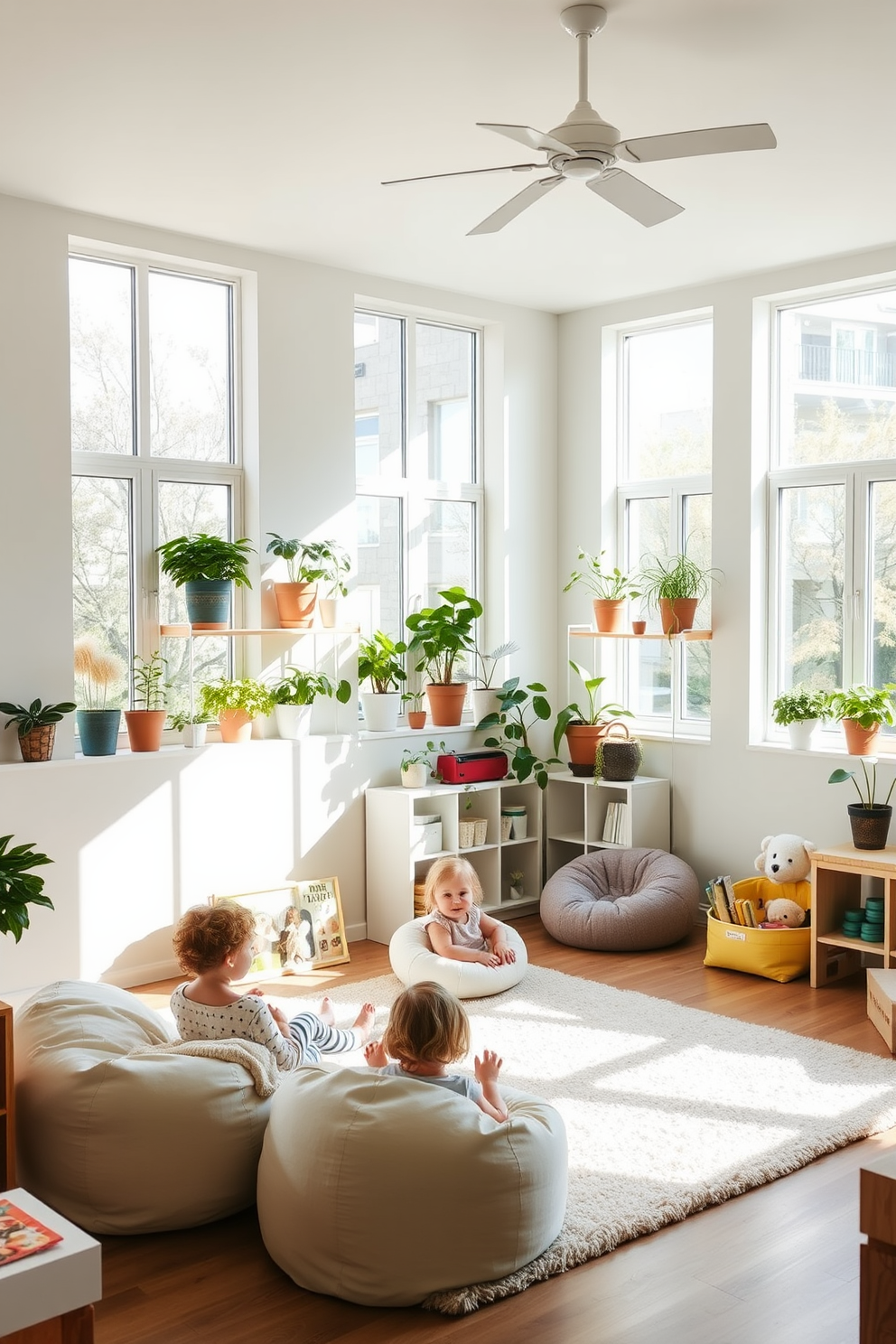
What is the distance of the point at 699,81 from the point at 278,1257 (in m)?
3.32

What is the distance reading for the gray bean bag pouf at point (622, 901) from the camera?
17.9 ft

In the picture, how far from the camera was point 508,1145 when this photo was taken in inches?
106

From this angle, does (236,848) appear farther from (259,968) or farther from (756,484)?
(756,484)

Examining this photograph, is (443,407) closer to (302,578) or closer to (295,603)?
(302,578)

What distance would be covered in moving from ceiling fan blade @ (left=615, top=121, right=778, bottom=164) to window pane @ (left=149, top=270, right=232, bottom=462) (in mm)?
2651

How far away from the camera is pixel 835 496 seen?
5.71 m

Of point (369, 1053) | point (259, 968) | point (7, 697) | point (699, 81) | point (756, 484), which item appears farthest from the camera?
point (756, 484)

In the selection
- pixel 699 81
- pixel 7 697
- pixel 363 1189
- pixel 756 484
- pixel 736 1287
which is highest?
pixel 699 81

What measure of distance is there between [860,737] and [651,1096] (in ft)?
7.27

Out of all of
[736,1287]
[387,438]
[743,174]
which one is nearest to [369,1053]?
[736,1287]

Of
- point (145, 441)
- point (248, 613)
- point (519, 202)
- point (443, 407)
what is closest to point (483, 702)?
point (248, 613)

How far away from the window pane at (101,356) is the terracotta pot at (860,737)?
129 inches

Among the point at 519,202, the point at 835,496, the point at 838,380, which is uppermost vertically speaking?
the point at 519,202

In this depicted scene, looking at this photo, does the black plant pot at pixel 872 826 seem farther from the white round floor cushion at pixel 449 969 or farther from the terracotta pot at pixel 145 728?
the terracotta pot at pixel 145 728
